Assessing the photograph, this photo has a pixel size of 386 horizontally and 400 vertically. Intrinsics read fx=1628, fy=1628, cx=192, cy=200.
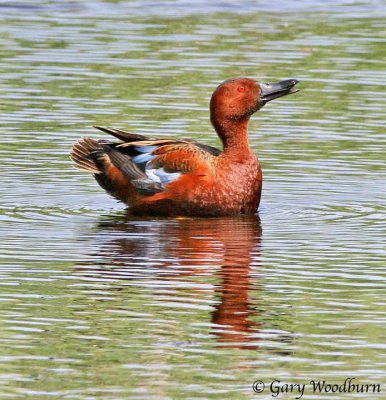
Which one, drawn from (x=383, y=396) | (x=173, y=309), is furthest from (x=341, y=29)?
(x=383, y=396)

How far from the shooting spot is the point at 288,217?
1296cm

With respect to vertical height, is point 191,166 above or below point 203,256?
above

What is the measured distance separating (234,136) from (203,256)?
226 cm

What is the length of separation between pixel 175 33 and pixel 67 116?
5528 millimetres

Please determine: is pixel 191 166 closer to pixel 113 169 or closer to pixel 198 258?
pixel 113 169

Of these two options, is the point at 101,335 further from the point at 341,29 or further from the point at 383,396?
the point at 341,29

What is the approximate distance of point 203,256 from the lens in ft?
37.1

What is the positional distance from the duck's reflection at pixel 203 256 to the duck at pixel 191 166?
0.17 metres

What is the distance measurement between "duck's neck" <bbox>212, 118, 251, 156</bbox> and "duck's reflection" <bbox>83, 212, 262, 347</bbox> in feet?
1.98

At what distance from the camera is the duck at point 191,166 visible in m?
12.9

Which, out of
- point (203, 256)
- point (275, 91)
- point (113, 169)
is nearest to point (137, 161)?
point (113, 169)

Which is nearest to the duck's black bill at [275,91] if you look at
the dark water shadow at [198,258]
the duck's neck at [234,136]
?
the duck's neck at [234,136]

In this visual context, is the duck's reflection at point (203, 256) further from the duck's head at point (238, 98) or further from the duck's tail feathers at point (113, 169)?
the duck's head at point (238, 98)

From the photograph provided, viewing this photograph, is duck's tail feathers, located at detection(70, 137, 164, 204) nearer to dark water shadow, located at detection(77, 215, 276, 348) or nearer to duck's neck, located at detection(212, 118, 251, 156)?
dark water shadow, located at detection(77, 215, 276, 348)
